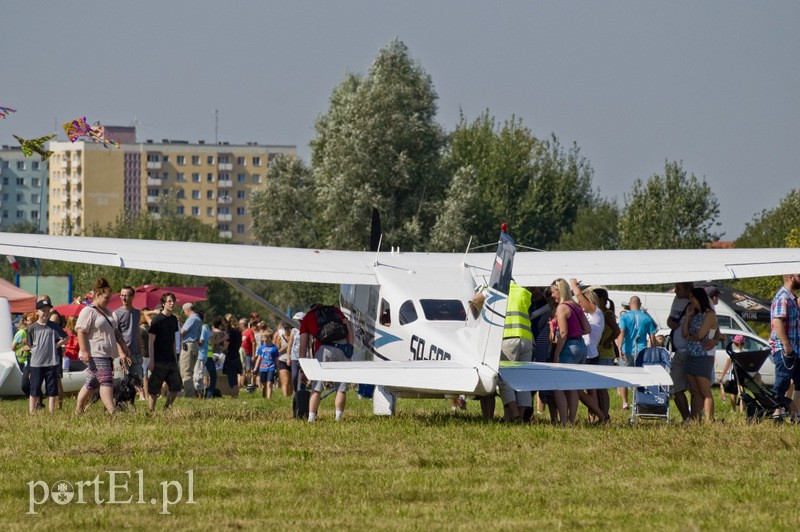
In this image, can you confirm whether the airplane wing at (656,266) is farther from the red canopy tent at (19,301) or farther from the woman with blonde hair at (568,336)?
the red canopy tent at (19,301)

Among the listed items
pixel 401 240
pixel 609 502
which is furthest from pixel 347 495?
pixel 401 240

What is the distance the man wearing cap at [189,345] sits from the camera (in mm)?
19328

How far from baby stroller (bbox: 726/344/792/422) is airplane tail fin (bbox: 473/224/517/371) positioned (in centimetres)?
292

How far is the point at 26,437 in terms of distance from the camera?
35.3ft

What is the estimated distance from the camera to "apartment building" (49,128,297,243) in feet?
565

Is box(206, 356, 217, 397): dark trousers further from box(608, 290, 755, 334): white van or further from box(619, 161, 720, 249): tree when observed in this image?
box(619, 161, 720, 249): tree

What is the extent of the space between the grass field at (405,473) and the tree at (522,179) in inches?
2028

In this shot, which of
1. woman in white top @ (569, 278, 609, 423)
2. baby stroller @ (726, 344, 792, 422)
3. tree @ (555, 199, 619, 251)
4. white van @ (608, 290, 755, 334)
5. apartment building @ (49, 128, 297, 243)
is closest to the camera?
baby stroller @ (726, 344, 792, 422)

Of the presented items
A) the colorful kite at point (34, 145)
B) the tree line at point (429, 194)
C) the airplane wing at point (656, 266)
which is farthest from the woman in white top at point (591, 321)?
the tree line at point (429, 194)

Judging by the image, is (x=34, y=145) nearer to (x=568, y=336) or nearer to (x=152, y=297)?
(x=568, y=336)

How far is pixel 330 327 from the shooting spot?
507 inches

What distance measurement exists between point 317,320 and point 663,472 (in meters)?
5.17

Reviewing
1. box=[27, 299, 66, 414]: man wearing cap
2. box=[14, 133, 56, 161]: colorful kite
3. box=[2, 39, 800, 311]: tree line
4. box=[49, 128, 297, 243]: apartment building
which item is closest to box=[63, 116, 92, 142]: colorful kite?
box=[14, 133, 56, 161]: colorful kite

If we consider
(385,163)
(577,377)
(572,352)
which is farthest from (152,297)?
(577,377)
